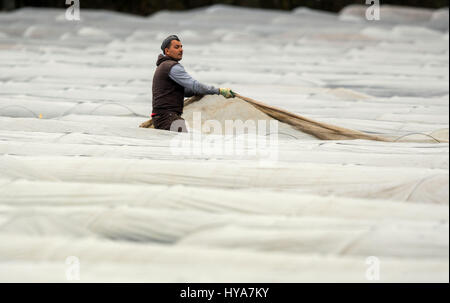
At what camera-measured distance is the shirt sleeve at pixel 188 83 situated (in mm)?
3893

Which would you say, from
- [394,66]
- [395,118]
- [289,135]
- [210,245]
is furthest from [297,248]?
[394,66]

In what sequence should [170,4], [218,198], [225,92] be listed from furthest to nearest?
[170,4] < [225,92] < [218,198]

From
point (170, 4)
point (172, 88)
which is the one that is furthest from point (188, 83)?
point (170, 4)

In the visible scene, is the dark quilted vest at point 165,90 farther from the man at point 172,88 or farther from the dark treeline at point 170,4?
the dark treeline at point 170,4

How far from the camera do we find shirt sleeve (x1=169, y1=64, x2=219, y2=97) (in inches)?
153

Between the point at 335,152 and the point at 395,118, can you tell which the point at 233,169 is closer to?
the point at 335,152

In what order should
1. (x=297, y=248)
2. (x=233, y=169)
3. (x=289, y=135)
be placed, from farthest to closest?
(x=289, y=135)
(x=233, y=169)
(x=297, y=248)

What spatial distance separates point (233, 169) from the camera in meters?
2.91

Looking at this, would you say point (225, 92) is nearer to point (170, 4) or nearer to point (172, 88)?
point (172, 88)

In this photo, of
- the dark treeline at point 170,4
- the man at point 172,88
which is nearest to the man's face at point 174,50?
the man at point 172,88

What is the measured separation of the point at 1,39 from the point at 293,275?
23.0 feet

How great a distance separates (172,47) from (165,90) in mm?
278

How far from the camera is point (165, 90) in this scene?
397cm

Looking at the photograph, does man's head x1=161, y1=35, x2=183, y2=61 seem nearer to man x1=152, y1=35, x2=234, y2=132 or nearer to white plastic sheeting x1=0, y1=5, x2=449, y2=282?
man x1=152, y1=35, x2=234, y2=132
